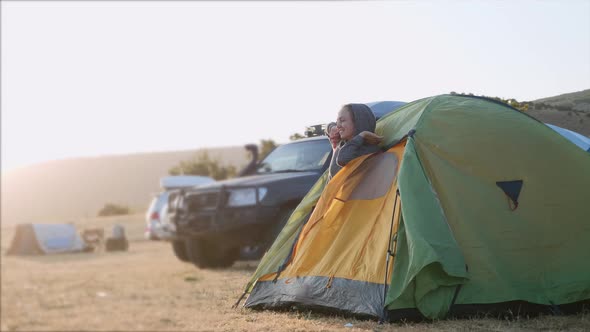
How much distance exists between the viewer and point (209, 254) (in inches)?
459

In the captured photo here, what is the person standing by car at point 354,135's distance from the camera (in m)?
6.94

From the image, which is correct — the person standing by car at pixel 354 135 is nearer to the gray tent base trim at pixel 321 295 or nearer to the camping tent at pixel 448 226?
the camping tent at pixel 448 226

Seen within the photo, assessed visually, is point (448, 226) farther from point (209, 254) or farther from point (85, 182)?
point (85, 182)

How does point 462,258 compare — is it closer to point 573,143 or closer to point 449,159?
point 449,159

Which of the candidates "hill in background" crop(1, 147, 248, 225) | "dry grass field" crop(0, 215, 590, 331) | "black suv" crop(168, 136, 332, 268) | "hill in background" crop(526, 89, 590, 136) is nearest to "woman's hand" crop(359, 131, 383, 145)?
"dry grass field" crop(0, 215, 590, 331)

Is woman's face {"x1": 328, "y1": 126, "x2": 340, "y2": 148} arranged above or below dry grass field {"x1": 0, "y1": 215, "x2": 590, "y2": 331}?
above

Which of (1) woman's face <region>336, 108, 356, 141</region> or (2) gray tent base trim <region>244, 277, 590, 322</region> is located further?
(1) woman's face <region>336, 108, 356, 141</region>

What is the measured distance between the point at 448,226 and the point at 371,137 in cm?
126

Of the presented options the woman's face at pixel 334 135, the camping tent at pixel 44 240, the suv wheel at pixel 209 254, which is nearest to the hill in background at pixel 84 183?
the camping tent at pixel 44 240

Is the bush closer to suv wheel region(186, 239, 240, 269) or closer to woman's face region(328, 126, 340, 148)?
suv wheel region(186, 239, 240, 269)

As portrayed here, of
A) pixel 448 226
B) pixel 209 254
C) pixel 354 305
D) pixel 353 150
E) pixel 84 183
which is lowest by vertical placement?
pixel 84 183

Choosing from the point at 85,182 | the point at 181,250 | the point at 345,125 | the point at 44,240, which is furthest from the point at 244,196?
the point at 85,182

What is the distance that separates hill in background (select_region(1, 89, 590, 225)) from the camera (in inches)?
3536

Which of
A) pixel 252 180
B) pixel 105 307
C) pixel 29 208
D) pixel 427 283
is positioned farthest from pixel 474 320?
pixel 29 208
